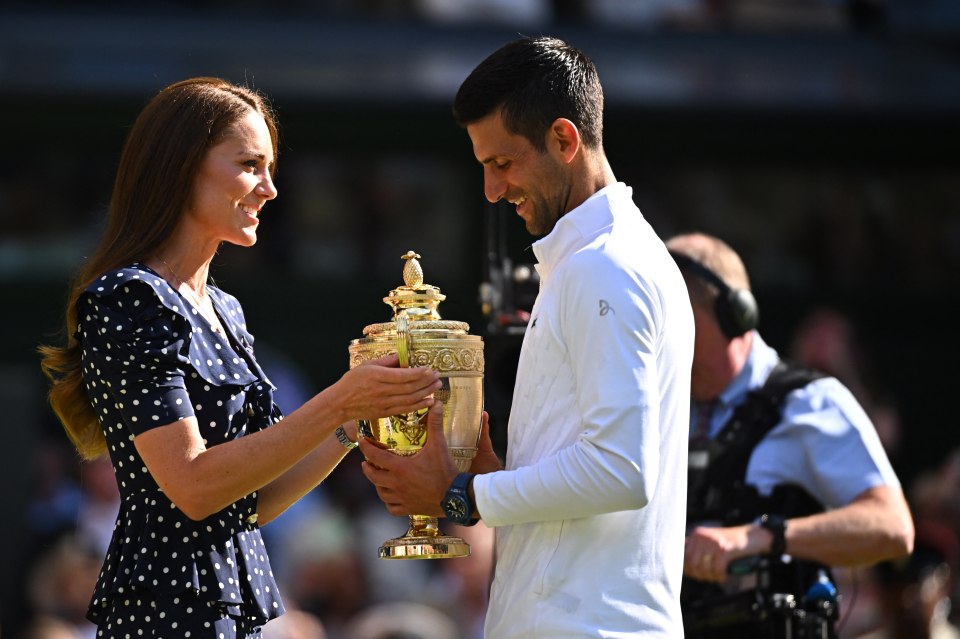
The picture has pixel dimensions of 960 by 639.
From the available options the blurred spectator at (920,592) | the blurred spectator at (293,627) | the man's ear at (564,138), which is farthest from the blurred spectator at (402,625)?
the man's ear at (564,138)

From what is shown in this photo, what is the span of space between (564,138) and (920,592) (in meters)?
3.15

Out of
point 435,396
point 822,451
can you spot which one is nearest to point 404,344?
point 435,396

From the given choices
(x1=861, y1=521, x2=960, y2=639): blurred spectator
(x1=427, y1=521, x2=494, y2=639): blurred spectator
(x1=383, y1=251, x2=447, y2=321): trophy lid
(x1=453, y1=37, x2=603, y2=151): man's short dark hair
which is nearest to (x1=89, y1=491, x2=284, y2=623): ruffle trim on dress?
(x1=383, y1=251, x2=447, y2=321): trophy lid

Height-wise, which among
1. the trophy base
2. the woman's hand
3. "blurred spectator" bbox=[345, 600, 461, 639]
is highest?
the woman's hand

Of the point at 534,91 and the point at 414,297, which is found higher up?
the point at 534,91

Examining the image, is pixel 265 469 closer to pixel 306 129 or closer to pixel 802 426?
pixel 802 426

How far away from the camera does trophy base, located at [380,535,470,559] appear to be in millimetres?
3354

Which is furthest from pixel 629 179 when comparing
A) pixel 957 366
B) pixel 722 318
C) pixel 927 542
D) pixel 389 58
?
pixel 722 318

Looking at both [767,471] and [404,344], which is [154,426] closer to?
[404,344]

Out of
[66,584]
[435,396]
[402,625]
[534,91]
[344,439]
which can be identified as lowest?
[402,625]

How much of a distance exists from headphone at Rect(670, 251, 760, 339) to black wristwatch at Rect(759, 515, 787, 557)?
0.53 meters

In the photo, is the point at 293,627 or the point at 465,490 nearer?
the point at 465,490

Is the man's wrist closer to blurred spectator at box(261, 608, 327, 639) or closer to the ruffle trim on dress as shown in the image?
the ruffle trim on dress

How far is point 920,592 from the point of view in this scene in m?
5.72
